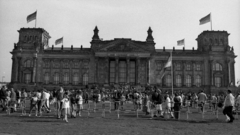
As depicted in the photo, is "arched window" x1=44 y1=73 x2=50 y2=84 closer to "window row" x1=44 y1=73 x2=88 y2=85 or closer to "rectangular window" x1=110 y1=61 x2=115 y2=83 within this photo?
"window row" x1=44 y1=73 x2=88 y2=85

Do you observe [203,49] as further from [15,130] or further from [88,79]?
[15,130]

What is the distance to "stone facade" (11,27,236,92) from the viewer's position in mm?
67688

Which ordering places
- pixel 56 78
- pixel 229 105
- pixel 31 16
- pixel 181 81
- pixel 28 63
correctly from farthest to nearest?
pixel 181 81 → pixel 56 78 → pixel 28 63 → pixel 31 16 → pixel 229 105

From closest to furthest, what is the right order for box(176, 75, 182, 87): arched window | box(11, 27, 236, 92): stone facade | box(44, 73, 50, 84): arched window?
box(11, 27, 236, 92): stone facade, box(44, 73, 50, 84): arched window, box(176, 75, 182, 87): arched window

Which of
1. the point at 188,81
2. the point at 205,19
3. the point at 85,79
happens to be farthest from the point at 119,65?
the point at 205,19

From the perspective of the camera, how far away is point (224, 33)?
72.8 m

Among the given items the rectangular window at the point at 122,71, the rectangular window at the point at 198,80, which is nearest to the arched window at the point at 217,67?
the rectangular window at the point at 198,80

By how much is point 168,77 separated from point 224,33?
71.7 ft

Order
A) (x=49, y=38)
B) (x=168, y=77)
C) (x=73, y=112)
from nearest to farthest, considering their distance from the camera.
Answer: (x=73, y=112) → (x=168, y=77) → (x=49, y=38)

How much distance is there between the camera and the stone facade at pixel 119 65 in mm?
67688

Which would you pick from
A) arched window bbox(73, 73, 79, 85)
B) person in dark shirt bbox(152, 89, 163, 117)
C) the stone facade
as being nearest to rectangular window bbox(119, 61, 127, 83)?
the stone facade

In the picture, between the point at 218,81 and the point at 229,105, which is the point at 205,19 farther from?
the point at 229,105

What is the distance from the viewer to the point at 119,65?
69.1 meters

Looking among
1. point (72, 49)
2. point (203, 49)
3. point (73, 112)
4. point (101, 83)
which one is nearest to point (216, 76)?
point (203, 49)
